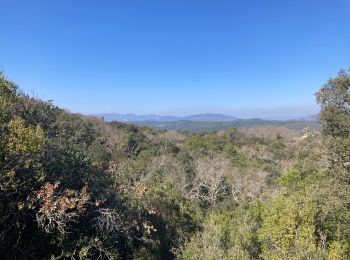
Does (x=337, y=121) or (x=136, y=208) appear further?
(x=337, y=121)

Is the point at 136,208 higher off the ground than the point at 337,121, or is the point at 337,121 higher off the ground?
the point at 337,121

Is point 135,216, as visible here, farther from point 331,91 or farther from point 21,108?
point 331,91

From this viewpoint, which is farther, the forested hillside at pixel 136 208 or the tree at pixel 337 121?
the tree at pixel 337 121

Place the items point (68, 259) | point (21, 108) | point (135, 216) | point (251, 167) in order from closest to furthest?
point (68, 259), point (135, 216), point (21, 108), point (251, 167)

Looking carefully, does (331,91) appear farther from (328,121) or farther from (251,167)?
(251,167)

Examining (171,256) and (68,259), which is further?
(171,256)

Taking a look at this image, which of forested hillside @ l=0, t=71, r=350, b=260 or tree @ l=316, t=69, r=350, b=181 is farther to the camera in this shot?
tree @ l=316, t=69, r=350, b=181

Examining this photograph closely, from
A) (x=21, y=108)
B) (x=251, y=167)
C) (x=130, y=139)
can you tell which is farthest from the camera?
(x=130, y=139)

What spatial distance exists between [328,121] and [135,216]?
11.4m

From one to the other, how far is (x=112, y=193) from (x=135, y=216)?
5.83 feet

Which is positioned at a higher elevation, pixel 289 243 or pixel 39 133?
pixel 39 133

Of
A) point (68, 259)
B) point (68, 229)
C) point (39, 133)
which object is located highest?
point (39, 133)

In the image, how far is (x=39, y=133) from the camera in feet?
33.3

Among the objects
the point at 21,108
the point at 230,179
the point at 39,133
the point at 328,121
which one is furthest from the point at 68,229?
the point at 230,179
